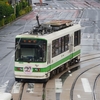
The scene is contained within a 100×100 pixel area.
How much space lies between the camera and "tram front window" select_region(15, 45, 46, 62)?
85.4 feet

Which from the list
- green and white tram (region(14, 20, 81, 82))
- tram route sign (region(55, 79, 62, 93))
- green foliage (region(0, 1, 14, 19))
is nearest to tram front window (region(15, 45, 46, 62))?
green and white tram (region(14, 20, 81, 82))

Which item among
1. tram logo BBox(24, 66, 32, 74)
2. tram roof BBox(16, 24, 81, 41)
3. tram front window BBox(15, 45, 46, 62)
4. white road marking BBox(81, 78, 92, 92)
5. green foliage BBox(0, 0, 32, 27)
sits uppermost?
tram roof BBox(16, 24, 81, 41)

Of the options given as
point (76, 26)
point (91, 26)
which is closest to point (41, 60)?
point (76, 26)

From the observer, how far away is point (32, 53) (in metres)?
26.1

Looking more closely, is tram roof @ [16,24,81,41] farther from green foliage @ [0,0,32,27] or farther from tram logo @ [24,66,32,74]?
green foliage @ [0,0,32,27]

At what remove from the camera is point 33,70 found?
26.1m

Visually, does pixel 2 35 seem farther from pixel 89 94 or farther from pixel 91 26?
pixel 89 94

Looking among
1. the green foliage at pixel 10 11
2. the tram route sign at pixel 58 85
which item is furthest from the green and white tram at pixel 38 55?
the green foliage at pixel 10 11

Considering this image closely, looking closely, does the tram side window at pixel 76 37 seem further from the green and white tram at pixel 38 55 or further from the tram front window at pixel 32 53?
the tram front window at pixel 32 53

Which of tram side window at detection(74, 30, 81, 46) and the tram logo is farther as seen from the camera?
tram side window at detection(74, 30, 81, 46)

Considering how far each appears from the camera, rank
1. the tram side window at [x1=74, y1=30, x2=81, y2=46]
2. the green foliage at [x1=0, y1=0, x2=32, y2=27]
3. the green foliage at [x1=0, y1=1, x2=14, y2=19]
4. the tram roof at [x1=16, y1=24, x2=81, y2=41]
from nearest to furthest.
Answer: the tram roof at [x1=16, y1=24, x2=81, y2=41], the tram side window at [x1=74, y1=30, x2=81, y2=46], the green foliage at [x1=0, y1=1, x2=14, y2=19], the green foliage at [x1=0, y1=0, x2=32, y2=27]

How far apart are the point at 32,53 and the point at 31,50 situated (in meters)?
0.17

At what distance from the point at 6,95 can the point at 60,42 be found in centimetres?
1051

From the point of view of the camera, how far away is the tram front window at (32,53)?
26.0m
